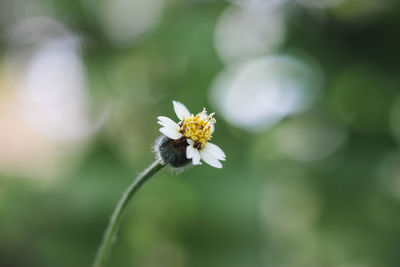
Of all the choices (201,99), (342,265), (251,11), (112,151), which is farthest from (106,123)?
(342,265)

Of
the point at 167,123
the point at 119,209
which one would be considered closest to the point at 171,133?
the point at 167,123

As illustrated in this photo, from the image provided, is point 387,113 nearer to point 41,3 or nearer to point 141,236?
point 141,236

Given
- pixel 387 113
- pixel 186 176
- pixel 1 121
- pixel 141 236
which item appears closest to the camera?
pixel 186 176

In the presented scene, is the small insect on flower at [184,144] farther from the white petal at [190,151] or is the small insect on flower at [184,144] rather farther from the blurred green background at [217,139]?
the blurred green background at [217,139]

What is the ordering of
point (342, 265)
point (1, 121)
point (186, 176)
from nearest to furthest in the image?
1. point (186, 176)
2. point (342, 265)
3. point (1, 121)

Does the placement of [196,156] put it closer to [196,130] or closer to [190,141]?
[190,141]

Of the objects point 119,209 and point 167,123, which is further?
point 167,123

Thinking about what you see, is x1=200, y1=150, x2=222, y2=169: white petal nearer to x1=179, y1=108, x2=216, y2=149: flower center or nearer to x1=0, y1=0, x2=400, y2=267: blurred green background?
x1=179, y1=108, x2=216, y2=149: flower center
